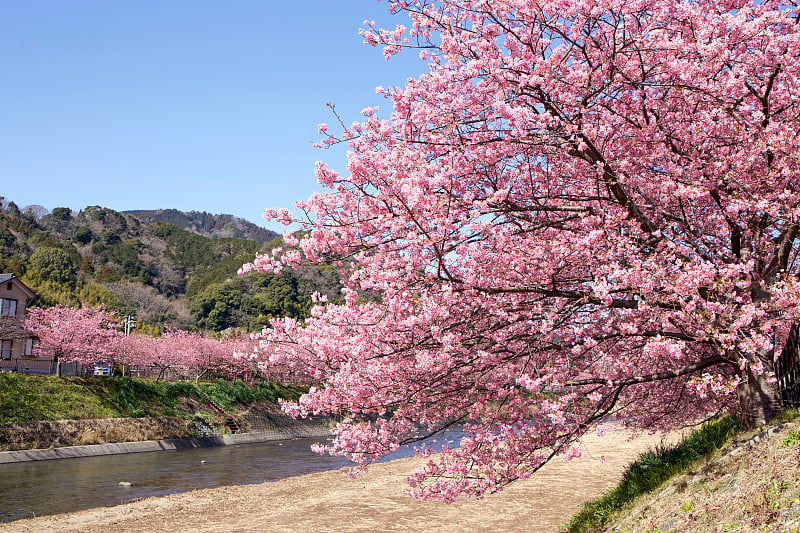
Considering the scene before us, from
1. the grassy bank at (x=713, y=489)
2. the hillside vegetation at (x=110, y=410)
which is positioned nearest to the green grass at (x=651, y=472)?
the grassy bank at (x=713, y=489)

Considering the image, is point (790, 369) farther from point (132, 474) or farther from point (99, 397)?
point (99, 397)

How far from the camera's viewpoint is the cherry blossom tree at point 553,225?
6.18 metres

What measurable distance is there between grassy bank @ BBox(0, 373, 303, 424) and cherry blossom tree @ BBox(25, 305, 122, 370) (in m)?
2.54

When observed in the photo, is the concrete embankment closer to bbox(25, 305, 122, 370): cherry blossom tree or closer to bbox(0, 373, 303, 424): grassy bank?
bbox(0, 373, 303, 424): grassy bank

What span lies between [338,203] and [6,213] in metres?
106

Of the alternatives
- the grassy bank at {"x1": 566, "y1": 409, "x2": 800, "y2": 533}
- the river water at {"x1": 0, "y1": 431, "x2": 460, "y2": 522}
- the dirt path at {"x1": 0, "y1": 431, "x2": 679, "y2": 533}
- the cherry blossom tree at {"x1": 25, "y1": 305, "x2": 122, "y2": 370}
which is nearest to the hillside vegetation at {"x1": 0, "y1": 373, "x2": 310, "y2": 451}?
the river water at {"x1": 0, "y1": 431, "x2": 460, "y2": 522}

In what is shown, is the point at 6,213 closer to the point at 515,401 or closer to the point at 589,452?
the point at 589,452

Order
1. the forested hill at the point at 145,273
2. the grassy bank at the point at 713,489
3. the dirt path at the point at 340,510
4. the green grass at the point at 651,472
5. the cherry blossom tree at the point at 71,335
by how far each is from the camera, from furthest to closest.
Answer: the forested hill at the point at 145,273, the cherry blossom tree at the point at 71,335, the dirt path at the point at 340,510, the green grass at the point at 651,472, the grassy bank at the point at 713,489

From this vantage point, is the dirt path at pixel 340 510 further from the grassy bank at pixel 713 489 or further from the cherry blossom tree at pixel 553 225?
the cherry blossom tree at pixel 553 225

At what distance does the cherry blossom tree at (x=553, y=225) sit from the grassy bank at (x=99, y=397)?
22428 mm

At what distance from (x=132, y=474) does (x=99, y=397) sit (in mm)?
12911

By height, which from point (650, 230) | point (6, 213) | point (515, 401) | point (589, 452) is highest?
point (6, 213)

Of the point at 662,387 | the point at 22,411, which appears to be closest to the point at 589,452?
the point at 662,387

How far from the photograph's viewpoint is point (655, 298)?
594cm
